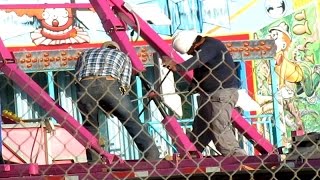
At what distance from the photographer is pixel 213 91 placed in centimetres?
867

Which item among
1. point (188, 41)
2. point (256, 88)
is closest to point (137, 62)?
point (188, 41)

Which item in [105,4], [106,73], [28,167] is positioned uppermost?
[105,4]

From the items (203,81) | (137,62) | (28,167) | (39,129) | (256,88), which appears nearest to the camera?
(28,167)

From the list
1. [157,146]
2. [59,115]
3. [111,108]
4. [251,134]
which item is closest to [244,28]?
[157,146]

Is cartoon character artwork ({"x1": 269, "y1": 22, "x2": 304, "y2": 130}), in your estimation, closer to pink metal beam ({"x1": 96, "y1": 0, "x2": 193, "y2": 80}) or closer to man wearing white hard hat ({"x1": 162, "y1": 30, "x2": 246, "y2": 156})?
pink metal beam ({"x1": 96, "y1": 0, "x2": 193, "y2": 80})

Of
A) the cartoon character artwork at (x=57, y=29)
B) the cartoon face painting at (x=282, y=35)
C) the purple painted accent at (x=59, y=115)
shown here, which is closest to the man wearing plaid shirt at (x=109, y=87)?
the purple painted accent at (x=59, y=115)

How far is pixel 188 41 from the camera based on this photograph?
8.76m

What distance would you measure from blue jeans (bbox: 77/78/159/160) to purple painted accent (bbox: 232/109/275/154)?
889mm

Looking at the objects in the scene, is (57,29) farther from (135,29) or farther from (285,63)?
(135,29)

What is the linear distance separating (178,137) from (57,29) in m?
9.59

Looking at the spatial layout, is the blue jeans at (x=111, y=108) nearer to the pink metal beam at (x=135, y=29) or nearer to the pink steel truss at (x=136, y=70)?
the pink steel truss at (x=136, y=70)

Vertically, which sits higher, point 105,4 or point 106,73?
point 105,4

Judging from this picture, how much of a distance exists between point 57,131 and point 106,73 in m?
2.76

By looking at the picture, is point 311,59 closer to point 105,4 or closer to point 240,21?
point 240,21
